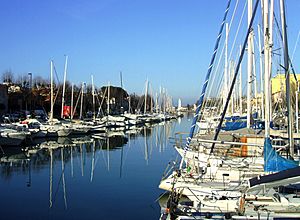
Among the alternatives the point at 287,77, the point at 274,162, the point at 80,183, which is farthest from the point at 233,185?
the point at 80,183

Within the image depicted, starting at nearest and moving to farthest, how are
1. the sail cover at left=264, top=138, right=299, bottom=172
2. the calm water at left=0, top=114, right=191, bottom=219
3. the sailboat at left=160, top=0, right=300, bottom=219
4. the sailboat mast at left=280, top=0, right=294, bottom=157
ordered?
the sailboat at left=160, top=0, right=300, bottom=219, the sail cover at left=264, top=138, right=299, bottom=172, the sailboat mast at left=280, top=0, right=294, bottom=157, the calm water at left=0, top=114, right=191, bottom=219

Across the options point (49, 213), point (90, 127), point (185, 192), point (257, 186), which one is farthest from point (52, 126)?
point (257, 186)

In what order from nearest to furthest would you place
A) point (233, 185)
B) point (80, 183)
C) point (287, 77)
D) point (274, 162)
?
point (274, 162), point (233, 185), point (287, 77), point (80, 183)

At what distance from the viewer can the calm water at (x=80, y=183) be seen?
15.9 m

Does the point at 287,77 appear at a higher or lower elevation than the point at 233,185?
higher

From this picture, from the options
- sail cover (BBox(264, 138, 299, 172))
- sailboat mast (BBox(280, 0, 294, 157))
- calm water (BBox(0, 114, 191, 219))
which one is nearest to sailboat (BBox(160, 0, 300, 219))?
sail cover (BBox(264, 138, 299, 172))

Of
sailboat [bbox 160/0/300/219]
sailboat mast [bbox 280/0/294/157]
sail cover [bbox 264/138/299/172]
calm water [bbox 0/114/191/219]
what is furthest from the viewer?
calm water [bbox 0/114/191/219]

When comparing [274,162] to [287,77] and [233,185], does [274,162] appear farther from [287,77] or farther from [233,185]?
[287,77]

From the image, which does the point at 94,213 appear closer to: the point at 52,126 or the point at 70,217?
the point at 70,217

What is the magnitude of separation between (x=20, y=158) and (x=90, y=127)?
25.6m

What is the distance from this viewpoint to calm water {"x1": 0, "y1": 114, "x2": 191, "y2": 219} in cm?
1594

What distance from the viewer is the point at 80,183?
22.1m

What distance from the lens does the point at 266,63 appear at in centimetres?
1395

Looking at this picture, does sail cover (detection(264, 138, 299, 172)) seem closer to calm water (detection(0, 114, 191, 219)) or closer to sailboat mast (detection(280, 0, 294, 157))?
sailboat mast (detection(280, 0, 294, 157))
